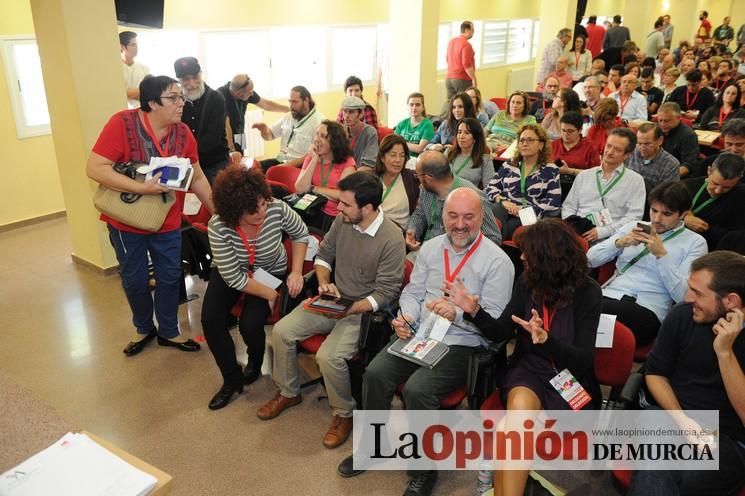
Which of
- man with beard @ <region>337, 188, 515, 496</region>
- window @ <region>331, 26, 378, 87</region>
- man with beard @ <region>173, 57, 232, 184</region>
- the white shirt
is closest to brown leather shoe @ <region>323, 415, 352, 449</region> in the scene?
man with beard @ <region>337, 188, 515, 496</region>

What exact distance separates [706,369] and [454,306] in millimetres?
1048

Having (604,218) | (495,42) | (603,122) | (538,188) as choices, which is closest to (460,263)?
(604,218)

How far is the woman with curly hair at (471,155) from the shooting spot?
454cm

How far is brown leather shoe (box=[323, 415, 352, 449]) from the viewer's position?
9.80ft

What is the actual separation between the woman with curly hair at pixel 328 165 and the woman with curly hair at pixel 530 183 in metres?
1.20

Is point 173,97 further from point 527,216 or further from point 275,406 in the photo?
point 527,216

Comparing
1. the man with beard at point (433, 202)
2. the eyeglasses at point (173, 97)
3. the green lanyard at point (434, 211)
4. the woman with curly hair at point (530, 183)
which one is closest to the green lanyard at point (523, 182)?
the woman with curly hair at point (530, 183)

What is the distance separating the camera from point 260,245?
3275 millimetres

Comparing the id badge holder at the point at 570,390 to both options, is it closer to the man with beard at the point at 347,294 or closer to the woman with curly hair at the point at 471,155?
the man with beard at the point at 347,294

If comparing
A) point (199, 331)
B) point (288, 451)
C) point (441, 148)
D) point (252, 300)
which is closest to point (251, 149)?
point (441, 148)

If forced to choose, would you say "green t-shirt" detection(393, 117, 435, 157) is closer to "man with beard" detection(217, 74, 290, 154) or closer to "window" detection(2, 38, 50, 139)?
"man with beard" detection(217, 74, 290, 154)

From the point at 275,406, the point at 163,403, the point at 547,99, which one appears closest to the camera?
the point at 275,406

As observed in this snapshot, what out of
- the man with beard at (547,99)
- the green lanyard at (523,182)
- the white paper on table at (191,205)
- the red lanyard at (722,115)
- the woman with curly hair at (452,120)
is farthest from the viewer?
the man with beard at (547,99)

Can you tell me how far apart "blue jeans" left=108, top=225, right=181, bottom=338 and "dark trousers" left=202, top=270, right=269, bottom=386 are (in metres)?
0.49
